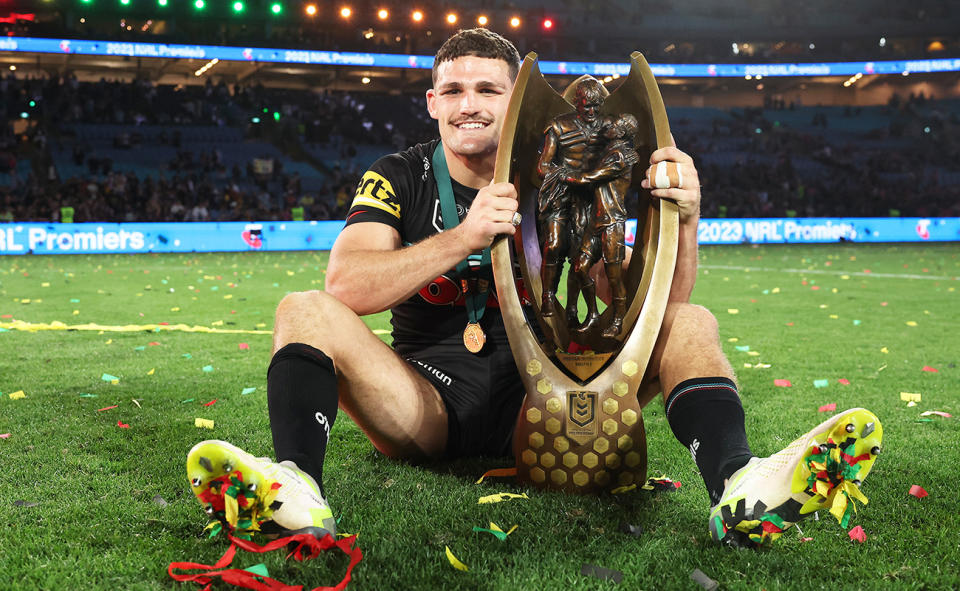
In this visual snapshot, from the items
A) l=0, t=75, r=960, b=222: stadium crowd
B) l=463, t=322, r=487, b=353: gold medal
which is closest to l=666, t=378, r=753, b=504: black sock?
l=463, t=322, r=487, b=353: gold medal

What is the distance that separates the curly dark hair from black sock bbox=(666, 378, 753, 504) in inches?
50.1

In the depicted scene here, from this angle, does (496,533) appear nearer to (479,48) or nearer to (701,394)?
(701,394)

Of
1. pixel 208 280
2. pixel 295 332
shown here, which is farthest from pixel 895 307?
pixel 208 280

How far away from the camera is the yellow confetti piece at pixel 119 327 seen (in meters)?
6.66

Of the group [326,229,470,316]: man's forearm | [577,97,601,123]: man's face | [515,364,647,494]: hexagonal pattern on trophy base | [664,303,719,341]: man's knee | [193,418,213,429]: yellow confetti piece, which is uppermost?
[577,97,601,123]: man's face

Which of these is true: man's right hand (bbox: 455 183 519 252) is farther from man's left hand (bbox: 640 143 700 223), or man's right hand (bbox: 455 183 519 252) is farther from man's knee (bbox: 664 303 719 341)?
man's knee (bbox: 664 303 719 341)

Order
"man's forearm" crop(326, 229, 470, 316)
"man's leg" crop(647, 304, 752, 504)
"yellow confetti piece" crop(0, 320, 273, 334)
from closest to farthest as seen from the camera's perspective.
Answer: "man's leg" crop(647, 304, 752, 504) → "man's forearm" crop(326, 229, 470, 316) → "yellow confetti piece" crop(0, 320, 273, 334)

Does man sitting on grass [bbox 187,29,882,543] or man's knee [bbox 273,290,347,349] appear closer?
man sitting on grass [bbox 187,29,882,543]

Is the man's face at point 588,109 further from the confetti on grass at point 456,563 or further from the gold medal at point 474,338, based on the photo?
the confetti on grass at point 456,563

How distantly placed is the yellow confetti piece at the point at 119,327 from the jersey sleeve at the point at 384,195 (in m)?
4.19

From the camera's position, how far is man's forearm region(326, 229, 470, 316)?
2.34m

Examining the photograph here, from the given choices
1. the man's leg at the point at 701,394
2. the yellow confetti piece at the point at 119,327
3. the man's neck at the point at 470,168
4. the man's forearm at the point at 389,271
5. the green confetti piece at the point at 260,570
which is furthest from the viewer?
the yellow confetti piece at the point at 119,327

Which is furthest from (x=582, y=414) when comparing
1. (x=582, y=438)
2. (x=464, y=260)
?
(x=464, y=260)

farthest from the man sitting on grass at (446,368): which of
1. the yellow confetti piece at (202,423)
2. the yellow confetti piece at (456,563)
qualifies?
the yellow confetti piece at (202,423)
